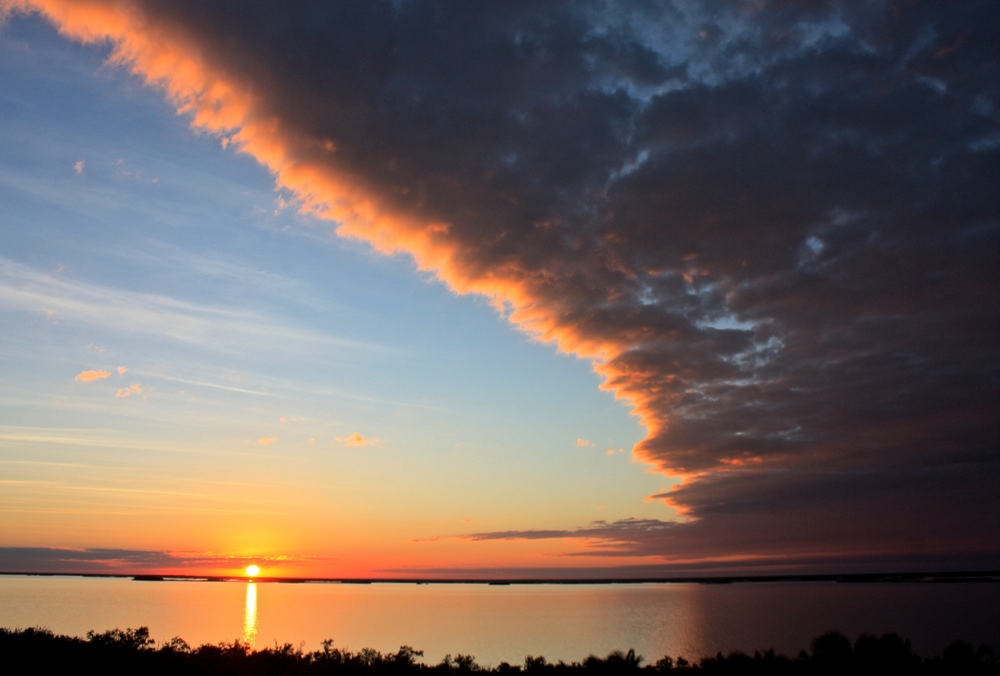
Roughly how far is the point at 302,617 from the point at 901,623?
98.0 meters

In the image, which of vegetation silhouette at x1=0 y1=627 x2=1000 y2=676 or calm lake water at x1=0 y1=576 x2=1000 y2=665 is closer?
vegetation silhouette at x1=0 y1=627 x2=1000 y2=676

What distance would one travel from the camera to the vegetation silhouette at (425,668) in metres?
27.5

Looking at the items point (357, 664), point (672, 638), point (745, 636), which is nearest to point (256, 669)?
point (357, 664)

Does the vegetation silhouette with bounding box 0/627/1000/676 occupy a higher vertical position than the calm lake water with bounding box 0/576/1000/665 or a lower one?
higher

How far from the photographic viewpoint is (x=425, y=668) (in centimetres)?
3162

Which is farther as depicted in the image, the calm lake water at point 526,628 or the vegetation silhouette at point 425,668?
the calm lake water at point 526,628

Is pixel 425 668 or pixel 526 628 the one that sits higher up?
pixel 425 668

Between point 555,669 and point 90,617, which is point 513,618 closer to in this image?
point 90,617

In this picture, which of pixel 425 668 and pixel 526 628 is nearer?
pixel 425 668

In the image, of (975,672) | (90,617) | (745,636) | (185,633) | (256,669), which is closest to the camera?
(975,672)

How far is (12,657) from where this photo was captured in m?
29.1

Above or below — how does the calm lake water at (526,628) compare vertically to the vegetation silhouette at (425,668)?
below

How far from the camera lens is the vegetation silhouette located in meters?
27.5

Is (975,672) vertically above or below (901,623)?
above
